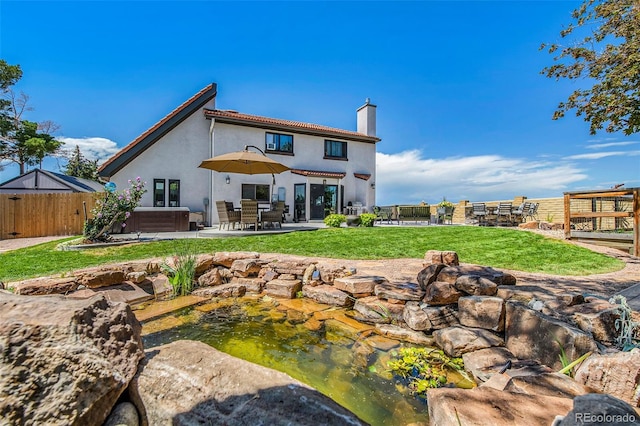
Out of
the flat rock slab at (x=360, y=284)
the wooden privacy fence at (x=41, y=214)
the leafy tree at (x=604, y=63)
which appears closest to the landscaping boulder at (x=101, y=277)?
the flat rock slab at (x=360, y=284)

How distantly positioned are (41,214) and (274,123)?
38.6ft

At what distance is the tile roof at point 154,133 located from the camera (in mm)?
13203

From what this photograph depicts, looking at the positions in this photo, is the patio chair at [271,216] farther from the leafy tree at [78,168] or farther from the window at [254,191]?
the leafy tree at [78,168]

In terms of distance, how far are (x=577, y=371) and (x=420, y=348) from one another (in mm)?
1280

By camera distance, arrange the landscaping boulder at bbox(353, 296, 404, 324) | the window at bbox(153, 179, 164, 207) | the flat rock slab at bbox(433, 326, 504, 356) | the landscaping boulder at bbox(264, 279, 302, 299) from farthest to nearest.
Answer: the window at bbox(153, 179, 164, 207), the landscaping boulder at bbox(264, 279, 302, 299), the landscaping boulder at bbox(353, 296, 404, 324), the flat rock slab at bbox(433, 326, 504, 356)

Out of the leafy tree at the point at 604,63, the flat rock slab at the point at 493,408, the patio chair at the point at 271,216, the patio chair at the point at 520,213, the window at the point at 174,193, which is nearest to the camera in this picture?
the flat rock slab at the point at 493,408

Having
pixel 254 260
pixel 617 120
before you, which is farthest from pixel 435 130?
pixel 254 260

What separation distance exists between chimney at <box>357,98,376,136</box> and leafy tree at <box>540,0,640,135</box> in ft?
43.2

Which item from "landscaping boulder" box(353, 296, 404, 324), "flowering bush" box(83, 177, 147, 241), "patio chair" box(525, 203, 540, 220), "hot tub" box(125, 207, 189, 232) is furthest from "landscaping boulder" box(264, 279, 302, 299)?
"patio chair" box(525, 203, 540, 220)

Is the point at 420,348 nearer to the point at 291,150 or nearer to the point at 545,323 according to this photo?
the point at 545,323

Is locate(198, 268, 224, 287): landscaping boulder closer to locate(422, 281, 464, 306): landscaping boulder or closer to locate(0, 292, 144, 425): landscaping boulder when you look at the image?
locate(0, 292, 144, 425): landscaping boulder

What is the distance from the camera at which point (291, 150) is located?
1747cm

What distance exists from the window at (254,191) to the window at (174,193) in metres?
3.33

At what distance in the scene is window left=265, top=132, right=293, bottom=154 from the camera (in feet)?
55.2
